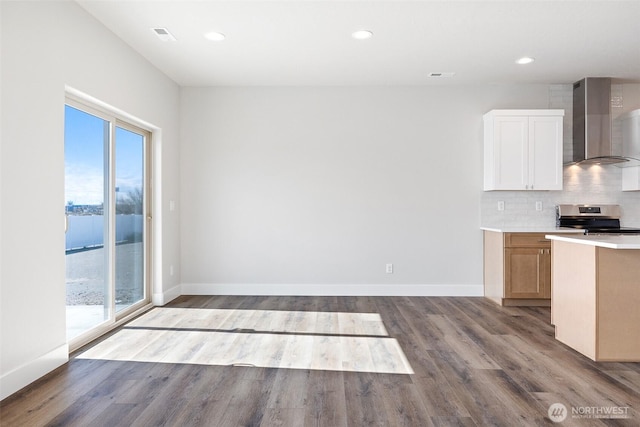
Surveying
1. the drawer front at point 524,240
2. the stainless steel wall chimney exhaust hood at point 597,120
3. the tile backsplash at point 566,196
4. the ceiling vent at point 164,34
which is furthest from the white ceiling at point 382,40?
the drawer front at point 524,240

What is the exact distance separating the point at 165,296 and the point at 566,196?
5120 millimetres

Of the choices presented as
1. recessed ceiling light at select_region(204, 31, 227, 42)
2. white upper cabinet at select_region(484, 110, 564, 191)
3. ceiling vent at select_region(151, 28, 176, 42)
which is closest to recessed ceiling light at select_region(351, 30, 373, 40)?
recessed ceiling light at select_region(204, 31, 227, 42)

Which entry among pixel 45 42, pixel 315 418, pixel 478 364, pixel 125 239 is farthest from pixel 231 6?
pixel 478 364

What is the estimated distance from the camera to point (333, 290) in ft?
17.3

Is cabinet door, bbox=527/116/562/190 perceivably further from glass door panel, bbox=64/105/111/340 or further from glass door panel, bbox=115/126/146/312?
glass door panel, bbox=64/105/111/340

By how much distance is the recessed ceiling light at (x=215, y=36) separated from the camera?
3.68 meters

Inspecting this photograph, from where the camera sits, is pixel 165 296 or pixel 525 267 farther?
pixel 165 296

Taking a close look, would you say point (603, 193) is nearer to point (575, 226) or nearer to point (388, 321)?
point (575, 226)

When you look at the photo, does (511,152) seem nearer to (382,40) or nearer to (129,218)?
(382,40)

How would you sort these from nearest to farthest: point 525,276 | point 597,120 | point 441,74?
point 525,276 < point 441,74 < point 597,120

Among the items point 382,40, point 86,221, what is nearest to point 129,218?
point 86,221

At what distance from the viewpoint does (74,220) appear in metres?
3.28

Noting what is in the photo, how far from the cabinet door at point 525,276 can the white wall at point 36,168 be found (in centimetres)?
435

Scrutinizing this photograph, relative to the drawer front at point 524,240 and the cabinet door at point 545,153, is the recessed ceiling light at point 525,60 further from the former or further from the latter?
the drawer front at point 524,240
